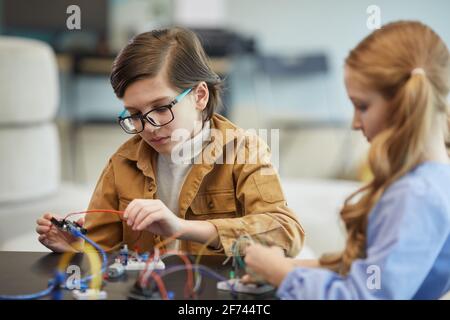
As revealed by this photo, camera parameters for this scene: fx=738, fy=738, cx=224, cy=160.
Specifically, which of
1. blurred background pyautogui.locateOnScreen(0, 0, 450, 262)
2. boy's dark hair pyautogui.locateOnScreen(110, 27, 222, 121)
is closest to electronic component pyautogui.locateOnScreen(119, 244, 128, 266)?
boy's dark hair pyautogui.locateOnScreen(110, 27, 222, 121)

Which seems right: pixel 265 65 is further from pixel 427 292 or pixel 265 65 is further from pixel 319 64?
pixel 427 292

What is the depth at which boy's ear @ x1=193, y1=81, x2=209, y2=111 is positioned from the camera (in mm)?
1098

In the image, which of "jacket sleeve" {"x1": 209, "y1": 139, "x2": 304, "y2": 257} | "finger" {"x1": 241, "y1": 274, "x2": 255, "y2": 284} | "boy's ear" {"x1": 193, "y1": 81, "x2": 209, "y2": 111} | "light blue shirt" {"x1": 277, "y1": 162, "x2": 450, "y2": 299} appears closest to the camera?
"light blue shirt" {"x1": 277, "y1": 162, "x2": 450, "y2": 299}

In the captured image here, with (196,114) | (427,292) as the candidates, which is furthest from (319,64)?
(427,292)

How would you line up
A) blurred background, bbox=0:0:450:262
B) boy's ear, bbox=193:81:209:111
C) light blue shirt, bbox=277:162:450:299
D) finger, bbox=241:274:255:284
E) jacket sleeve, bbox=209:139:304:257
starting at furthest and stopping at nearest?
blurred background, bbox=0:0:450:262 < boy's ear, bbox=193:81:209:111 < jacket sleeve, bbox=209:139:304:257 < finger, bbox=241:274:255:284 < light blue shirt, bbox=277:162:450:299

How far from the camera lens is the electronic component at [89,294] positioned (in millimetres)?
809

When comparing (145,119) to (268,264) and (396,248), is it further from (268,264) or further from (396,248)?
(396,248)

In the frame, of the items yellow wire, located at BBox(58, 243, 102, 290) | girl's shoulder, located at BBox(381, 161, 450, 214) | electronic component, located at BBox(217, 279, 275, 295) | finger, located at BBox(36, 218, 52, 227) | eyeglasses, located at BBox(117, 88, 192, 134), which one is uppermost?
eyeglasses, located at BBox(117, 88, 192, 134)

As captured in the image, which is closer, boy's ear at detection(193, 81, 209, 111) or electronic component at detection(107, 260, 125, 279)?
electronic component at detection(107, 260, 125, 279)

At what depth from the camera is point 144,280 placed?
0.84 m

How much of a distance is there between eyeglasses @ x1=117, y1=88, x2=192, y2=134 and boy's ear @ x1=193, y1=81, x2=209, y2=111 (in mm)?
65

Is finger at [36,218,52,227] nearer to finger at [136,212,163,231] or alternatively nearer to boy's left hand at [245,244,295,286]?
finger at [136,212,163,231]

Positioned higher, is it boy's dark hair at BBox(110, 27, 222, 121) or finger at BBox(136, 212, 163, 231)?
boy's dark hair at BBox(110, 27, 222, 121)
